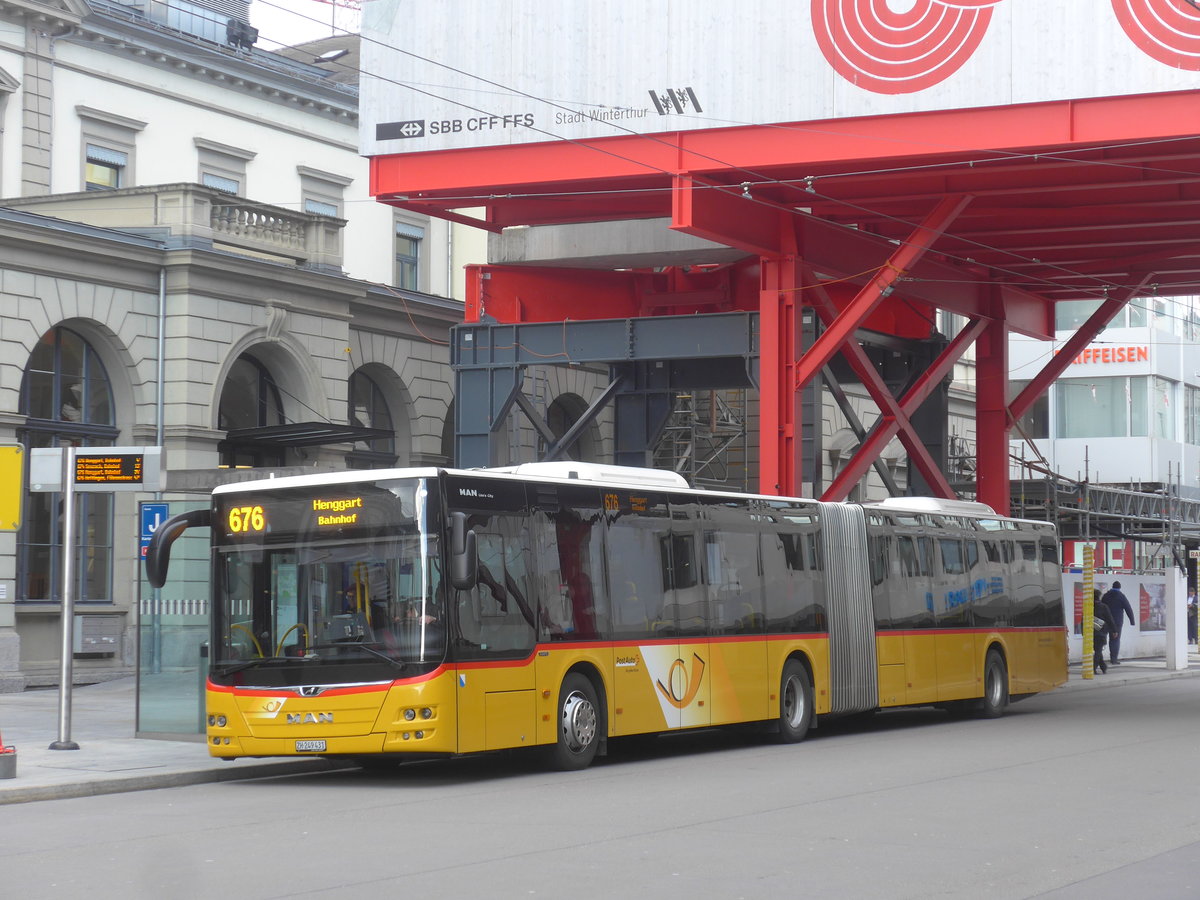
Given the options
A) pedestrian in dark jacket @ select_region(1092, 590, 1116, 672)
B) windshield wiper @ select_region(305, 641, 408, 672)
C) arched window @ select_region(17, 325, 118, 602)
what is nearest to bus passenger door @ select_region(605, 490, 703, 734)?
windshield wiper @ select_region(305, 641, 408, 672)

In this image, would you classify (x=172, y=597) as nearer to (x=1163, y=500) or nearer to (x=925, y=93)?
(x=925, y=93)

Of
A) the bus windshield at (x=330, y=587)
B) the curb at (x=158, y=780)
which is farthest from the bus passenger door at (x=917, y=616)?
the bus windshield at (x=330, y=587)

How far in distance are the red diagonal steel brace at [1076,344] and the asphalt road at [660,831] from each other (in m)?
18.0

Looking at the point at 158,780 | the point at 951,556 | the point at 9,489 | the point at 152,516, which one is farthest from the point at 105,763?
the point at 951,556

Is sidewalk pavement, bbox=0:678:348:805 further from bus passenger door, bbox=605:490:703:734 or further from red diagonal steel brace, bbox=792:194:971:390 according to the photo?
red diagonal steel brace, bbox=792:194:971:390

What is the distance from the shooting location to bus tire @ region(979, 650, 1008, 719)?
25078 millimetres

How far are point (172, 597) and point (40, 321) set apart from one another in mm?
10364

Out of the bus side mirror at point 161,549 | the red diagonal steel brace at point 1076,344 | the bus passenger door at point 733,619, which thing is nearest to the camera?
the bus side mirror at point 161,549

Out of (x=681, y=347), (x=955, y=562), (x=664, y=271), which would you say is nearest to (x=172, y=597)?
(x=955, y=562)

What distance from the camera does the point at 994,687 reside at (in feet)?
83.0

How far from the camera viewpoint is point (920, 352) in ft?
117

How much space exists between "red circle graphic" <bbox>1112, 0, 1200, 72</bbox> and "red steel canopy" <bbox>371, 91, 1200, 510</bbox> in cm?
55

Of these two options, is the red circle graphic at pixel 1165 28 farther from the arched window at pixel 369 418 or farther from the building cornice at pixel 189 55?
the building cornice at pixel 189 55

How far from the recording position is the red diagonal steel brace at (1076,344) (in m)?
35.2
